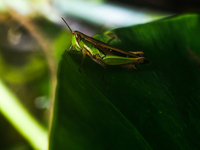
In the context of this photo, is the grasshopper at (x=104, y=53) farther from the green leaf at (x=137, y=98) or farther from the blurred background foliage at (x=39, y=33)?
the blurred background foliage at (x=39, y=33)

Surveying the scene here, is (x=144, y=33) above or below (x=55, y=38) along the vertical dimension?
below

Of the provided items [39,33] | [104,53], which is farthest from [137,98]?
[39,33]

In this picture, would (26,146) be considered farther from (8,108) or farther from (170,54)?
(170,54)

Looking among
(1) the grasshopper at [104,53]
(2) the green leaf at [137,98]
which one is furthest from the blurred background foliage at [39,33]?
(2) the green leaf at [137,98]

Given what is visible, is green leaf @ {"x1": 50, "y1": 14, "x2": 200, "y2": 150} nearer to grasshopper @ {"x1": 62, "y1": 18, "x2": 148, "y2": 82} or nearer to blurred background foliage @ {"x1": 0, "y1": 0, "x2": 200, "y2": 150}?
grasshopper @ {"x1": 62, "y1": 18, "x2": 148, "y2": 82}

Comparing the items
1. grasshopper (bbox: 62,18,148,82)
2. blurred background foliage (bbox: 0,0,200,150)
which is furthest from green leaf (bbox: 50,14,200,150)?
blurred background foliage (bbox: 0,0,200,150)

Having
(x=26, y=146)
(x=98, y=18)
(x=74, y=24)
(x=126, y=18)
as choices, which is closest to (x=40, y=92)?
(x=26, y=146)

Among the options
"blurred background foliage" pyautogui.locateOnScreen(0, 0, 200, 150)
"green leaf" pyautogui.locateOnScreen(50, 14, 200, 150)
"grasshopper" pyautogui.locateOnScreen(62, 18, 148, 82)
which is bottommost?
"green leaf" pyautogui.locateOnScreen(50, 14, 200, 150)
